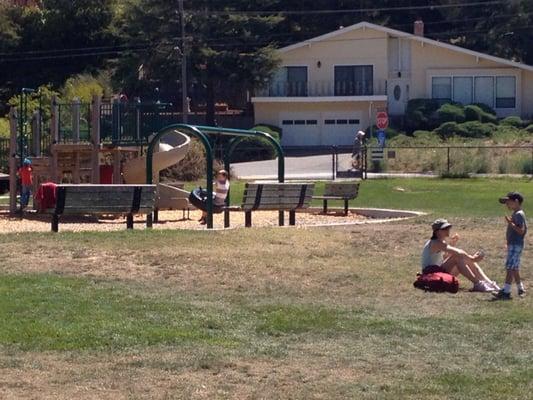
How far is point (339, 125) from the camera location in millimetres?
69500

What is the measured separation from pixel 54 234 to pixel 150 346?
26.6 feet

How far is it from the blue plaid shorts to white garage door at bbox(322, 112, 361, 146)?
2201 inches

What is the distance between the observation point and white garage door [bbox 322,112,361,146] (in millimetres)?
69500

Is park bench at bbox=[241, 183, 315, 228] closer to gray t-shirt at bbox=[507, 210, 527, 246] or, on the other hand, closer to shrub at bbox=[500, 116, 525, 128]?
gray t-shirt at bbox=[507, 210, 527, 246]

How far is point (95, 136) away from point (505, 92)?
46.3 m

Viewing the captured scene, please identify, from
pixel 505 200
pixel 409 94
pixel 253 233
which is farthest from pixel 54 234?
pixel 409 94

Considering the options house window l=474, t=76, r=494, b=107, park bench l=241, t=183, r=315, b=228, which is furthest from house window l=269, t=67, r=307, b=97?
park bench l=241, t=183, r=315, b=228

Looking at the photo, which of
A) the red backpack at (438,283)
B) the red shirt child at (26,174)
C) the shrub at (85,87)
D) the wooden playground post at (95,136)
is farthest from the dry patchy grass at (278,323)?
the shrub at (85,87)

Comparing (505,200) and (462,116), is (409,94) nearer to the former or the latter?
(462,116)

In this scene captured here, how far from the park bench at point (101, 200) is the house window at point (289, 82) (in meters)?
49.9

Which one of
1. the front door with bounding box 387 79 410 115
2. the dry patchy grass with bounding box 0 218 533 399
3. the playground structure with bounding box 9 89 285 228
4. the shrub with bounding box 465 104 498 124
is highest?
the front door with bounding box 387 79 410 115

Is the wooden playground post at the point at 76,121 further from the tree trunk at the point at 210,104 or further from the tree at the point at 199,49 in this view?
the tree trunk at the point at 210,104

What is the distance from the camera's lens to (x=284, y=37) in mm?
72500

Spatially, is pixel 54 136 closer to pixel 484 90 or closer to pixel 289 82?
pixel 289 82
